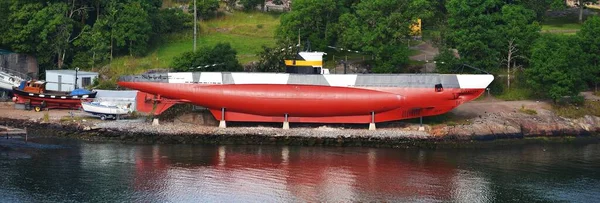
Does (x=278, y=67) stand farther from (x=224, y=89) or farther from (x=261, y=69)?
(x=224, y=89)

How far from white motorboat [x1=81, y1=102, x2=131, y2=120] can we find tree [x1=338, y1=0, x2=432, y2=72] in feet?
52.7

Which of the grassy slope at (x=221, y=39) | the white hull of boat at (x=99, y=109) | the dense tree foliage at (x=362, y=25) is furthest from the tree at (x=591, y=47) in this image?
the white hull of boat at (x=99, y=109)

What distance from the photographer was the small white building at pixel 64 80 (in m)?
68.8

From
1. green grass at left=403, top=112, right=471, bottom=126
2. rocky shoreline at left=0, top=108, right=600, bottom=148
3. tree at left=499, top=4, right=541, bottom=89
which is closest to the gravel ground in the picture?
rocky shoreline at left=0, top=108, right=600, bottom=148

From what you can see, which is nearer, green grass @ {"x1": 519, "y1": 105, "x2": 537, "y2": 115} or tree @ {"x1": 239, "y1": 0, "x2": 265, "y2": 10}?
green grass @ {"x1": 519, "y1": 105, "x2": 537, "y2": 115}

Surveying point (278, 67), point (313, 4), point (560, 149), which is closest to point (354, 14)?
point (313, 4)

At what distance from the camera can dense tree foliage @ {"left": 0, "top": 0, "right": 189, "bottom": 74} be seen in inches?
2849

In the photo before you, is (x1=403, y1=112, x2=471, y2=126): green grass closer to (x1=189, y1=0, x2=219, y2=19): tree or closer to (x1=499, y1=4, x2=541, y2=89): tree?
(x1=499, y1=4, x2=541, y2=89): tree

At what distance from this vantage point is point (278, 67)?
6825cm

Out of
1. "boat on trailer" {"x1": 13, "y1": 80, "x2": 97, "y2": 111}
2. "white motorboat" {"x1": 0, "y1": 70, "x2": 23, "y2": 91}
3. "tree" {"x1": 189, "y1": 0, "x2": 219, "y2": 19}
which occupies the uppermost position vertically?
"tree" {"x1": 189, "y1": 0, "x2": 219, "y2": 19}

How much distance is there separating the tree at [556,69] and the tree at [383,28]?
8118mm

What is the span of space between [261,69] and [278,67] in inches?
47.0

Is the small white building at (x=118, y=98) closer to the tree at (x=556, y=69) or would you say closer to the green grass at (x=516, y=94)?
the green grass at (x=516, y=94)

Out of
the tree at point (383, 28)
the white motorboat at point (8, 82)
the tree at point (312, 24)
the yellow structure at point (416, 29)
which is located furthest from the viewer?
the tree at point (312, 24)
